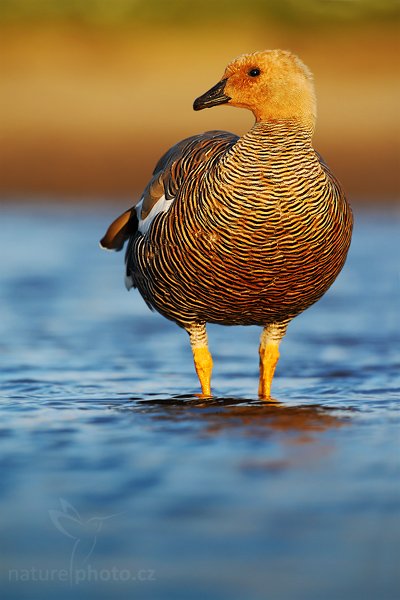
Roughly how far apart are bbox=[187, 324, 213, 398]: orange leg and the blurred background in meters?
11.8

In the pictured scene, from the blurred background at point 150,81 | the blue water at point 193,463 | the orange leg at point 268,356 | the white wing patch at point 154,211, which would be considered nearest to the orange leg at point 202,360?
the blue water at point 193,463

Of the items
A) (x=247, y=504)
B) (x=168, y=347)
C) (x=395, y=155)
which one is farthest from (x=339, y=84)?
(x=247, y=504)

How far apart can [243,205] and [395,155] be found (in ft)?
45.4

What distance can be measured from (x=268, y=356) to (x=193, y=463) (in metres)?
2.11

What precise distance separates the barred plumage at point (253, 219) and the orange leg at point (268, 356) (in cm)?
23

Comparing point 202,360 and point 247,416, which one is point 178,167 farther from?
point 247,416

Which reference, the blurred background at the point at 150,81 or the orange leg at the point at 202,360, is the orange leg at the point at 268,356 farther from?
the blurred background at the point at 150,81

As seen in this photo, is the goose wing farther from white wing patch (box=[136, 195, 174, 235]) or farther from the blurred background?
the blurred background

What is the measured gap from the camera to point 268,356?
739 cm

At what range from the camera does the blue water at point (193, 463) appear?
13.5 feet

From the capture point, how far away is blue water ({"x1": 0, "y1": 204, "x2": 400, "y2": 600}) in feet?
13.5

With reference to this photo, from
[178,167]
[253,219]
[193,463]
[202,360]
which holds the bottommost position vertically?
[193,463]

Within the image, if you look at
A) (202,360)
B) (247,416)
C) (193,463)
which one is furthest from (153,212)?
(193,463)

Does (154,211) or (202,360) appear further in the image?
(202,360)
